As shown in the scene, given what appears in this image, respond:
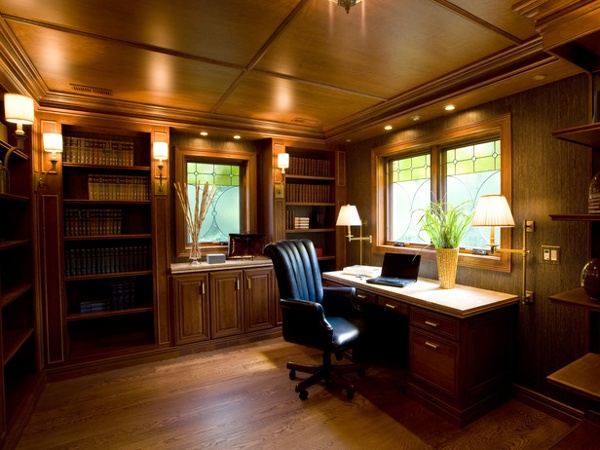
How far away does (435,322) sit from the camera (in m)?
2.32

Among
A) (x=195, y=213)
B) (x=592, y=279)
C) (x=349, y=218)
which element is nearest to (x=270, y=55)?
(x=349, y=218)

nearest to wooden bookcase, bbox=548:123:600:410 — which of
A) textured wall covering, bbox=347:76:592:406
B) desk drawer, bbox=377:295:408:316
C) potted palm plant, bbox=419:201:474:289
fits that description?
textured wall covering, bbox=347:76:592:406

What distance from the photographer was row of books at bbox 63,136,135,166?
Result: 312 centimetres

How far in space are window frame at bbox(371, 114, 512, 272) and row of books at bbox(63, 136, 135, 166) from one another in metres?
2.60

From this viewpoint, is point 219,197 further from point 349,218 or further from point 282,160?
point 349,218

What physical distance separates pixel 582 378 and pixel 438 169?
79.0 inches

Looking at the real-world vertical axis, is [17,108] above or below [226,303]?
above

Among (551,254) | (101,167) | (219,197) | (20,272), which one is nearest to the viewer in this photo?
(551,254)

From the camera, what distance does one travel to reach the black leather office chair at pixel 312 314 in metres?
2.48

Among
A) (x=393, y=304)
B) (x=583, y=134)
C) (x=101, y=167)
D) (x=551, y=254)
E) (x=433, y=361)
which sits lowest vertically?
(x=433, y=361)

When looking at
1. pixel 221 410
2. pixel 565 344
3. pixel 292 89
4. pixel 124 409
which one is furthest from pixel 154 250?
pixel 565 344

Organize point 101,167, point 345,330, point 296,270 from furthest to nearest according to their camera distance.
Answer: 1. point 101,167
2. point 296,270
3. point 345,330

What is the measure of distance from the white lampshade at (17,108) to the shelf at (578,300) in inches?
126

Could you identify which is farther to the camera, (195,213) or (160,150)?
(195,213)
